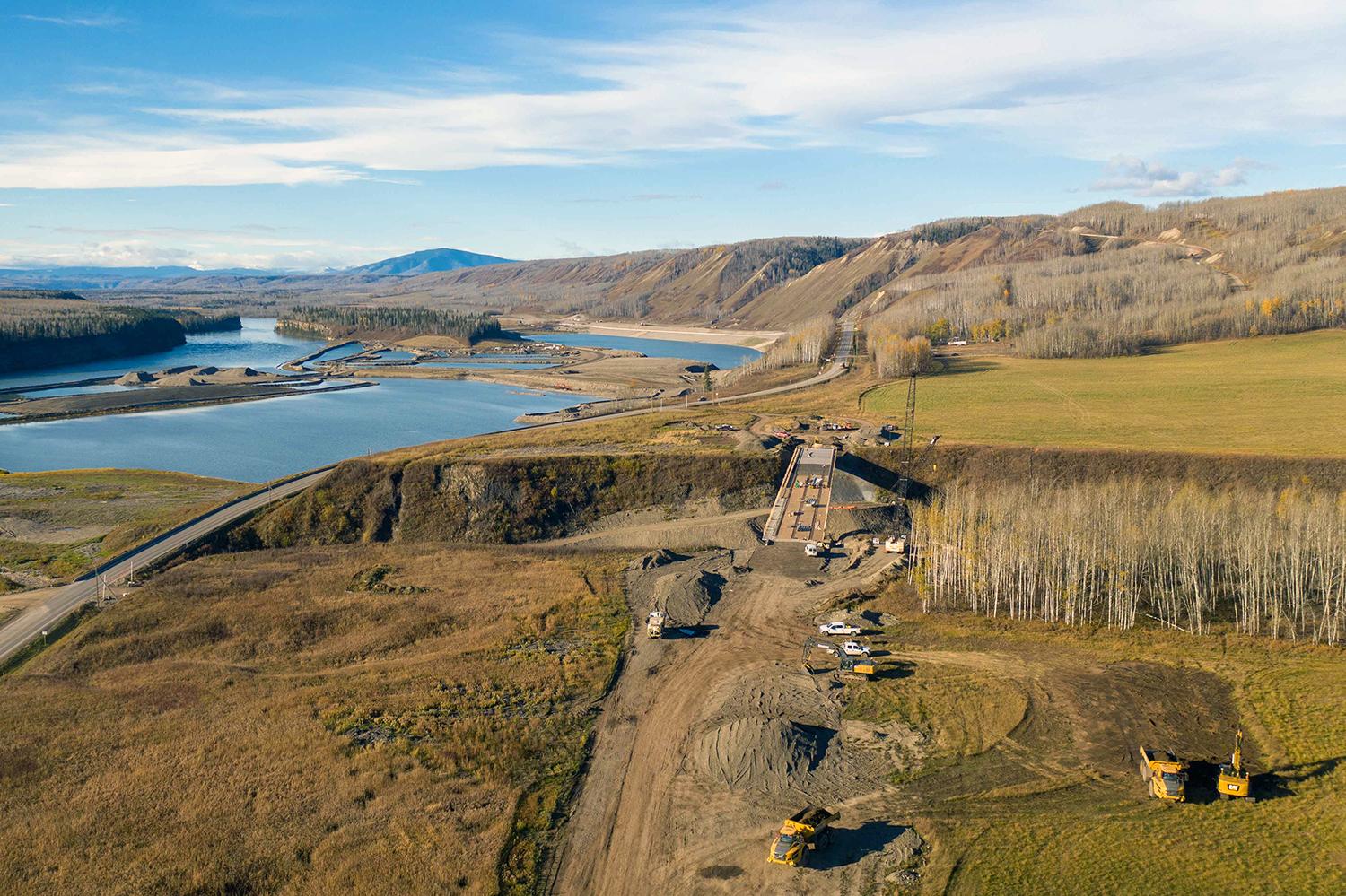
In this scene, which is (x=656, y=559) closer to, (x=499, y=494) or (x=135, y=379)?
(x=499, y=494)

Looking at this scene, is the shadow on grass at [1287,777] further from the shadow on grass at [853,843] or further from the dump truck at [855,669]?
the dump truck at [855,669]

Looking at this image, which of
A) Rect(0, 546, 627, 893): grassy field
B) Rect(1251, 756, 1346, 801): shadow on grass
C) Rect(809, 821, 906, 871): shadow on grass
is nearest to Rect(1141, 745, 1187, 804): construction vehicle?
Rect(1251, 756, 1346, 801): shadow on grass

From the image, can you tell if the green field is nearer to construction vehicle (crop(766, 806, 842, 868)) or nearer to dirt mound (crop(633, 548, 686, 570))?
dirt mound (crop(633, 548, 686, 570))

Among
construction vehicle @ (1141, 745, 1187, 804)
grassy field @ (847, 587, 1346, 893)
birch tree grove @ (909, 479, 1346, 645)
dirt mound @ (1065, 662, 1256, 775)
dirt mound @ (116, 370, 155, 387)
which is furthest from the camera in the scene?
dirt mound @ (116, 370, 155, 387)

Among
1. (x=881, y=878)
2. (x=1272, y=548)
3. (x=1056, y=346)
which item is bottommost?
(x=881, y=878)

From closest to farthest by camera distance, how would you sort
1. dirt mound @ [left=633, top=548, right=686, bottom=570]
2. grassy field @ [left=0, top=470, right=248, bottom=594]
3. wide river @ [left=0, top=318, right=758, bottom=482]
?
dirt mound @ [left=633, top=548, right=686, bottom=570], grassy field @ [left=0, top=470, right=248, bottom=594], wide river @ [left=0, top=318, right=758, bottom=482]

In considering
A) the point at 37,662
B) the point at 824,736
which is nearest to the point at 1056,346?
the point at 824,736

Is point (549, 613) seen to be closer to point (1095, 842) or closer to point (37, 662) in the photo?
point (37, 662)
